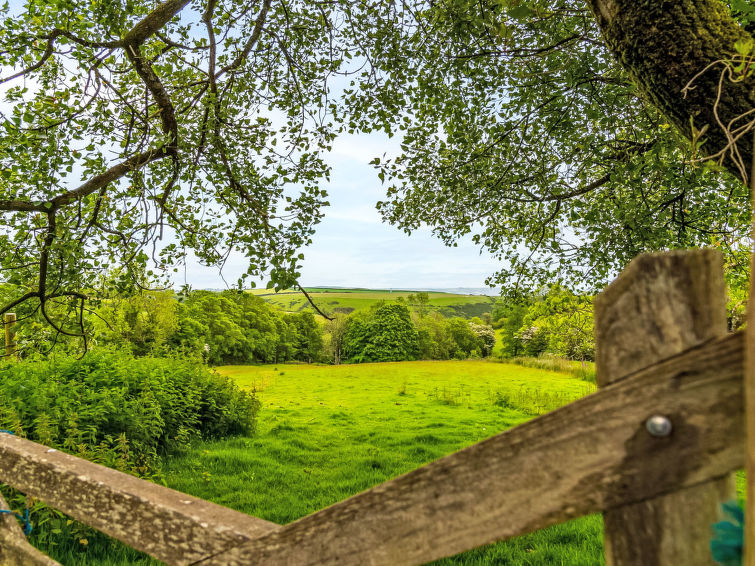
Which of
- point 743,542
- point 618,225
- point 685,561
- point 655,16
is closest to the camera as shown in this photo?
point 743,542

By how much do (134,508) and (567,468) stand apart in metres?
1.63

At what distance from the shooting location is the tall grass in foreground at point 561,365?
26297mm

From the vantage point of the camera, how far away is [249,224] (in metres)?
6.19

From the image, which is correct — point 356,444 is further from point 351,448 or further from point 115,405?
point 115,405

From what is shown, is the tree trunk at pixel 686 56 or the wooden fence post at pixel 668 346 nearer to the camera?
the wooden fence post at pixel 668 346

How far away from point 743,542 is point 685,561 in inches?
7.1

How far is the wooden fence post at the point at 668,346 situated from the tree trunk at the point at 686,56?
1.95 meters

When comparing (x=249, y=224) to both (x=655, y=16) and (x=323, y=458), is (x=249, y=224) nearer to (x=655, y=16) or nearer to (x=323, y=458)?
(x=655, y=16)

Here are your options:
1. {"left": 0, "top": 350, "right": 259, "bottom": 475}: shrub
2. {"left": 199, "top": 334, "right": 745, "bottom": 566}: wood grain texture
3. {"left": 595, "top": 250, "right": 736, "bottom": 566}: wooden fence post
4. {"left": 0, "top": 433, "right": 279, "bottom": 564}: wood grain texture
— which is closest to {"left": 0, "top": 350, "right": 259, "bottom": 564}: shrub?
{"left": 0, "top": 350, "right": 259, "bottom": 475}: shrub

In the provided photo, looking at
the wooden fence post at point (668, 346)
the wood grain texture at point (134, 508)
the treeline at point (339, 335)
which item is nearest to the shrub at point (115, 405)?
the wood grain texture at point (134, 508)

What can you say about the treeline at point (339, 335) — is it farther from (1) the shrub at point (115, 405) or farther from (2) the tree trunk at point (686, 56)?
(2) the tree trunk at point (686, 56)

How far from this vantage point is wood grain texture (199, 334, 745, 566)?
2.63 ft

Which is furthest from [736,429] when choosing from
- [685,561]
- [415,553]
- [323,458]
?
[323,458]

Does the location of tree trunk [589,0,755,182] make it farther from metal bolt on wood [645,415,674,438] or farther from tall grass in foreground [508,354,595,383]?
tall grass in foreground [508,354,595,383]
